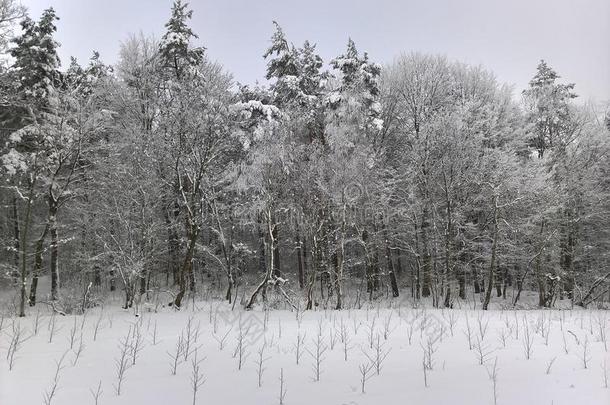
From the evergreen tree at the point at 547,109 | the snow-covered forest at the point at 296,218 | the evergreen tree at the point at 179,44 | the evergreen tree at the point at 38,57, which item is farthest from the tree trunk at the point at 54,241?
the evergreen tree at the point at 547,109

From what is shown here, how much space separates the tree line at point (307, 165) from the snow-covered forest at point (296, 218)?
16 centimetres

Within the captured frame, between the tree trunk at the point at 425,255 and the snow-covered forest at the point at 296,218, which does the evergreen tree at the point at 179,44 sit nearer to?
Answer: the snow-covered forest at the point at 296,218

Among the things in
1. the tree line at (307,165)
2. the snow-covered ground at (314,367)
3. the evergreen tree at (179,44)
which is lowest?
the snow-covered ground at (314,367)

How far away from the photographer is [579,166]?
21016 mm

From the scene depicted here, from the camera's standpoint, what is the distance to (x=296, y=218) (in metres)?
18.6

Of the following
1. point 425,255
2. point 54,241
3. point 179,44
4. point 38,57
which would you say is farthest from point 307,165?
point 38,57

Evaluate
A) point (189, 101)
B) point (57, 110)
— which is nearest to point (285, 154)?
point (189, 101)

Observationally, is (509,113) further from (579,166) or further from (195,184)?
(195,184)

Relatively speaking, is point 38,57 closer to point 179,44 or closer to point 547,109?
point 179,44

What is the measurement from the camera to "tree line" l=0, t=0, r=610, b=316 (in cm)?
1525

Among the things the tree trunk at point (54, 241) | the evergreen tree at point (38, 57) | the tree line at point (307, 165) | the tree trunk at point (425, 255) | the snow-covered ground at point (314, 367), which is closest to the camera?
the snow-covered ground at point (314, 367)

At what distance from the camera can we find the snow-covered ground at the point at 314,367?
15.9 ft

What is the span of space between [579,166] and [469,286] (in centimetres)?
1132

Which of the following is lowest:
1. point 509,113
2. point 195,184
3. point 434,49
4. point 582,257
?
point 582,257
